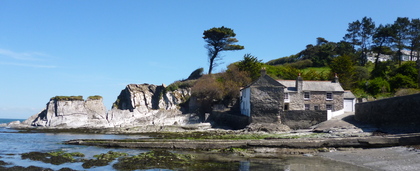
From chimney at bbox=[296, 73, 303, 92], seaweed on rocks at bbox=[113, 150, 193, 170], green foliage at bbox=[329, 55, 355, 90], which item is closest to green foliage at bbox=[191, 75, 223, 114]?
chimney at bbox=[296, 73, 303, 92]

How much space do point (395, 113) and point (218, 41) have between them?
116 ft

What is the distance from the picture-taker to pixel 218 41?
60.9 metres

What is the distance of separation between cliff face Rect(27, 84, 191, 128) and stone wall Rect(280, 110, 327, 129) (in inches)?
578

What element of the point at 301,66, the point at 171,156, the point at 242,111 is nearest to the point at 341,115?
the point at 242,111

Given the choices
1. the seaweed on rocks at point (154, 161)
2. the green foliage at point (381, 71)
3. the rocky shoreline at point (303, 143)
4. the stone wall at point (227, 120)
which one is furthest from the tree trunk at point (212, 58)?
the seaweed on rocks at point (154, 161)

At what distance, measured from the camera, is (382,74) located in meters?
54.2

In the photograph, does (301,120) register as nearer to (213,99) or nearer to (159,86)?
(213,99)

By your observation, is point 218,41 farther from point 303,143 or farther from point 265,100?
point 303,143

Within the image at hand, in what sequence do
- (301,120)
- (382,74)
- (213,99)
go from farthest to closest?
(382,74), (213,99), (301,120)

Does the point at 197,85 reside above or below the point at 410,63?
below

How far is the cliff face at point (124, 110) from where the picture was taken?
51.5 m

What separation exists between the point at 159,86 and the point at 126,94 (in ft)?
16.3

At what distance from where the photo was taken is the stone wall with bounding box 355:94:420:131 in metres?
26.9

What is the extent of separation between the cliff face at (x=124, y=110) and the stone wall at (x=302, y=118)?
48.2 ft
